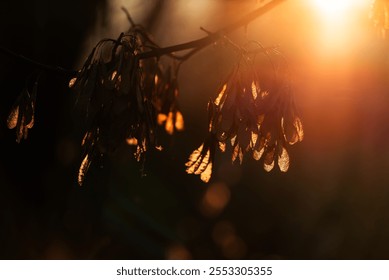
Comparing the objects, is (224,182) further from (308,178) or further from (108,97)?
(108,97)

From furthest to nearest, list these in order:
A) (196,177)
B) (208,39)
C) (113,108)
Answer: (196,177) → (208,39) → (113,108)

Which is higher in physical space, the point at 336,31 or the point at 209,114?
the point at 336,31

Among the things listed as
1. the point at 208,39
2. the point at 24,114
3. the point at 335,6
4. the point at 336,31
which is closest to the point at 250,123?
the point at 208,39

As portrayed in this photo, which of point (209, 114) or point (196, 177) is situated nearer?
point (209, 114)

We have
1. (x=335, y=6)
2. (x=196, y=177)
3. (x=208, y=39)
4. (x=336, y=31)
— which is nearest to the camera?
(x=208, y=39)

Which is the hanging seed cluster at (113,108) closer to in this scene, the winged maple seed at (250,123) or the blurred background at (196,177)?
the winged maple seed at (250,123)

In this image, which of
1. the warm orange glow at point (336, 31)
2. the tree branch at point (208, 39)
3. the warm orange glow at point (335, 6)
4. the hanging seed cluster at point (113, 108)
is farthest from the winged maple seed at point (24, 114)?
the warm orange glow at point (336, 31)

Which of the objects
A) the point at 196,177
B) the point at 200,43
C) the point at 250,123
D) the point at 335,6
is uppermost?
the point at 335,6

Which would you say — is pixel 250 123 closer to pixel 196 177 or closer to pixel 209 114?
pixel 209 114
